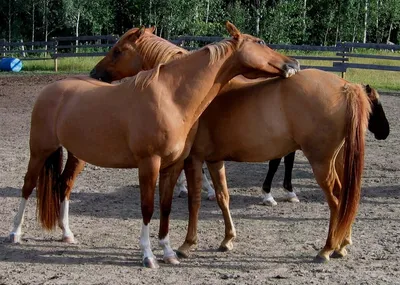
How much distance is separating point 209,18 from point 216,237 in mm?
35607

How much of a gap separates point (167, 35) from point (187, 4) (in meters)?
2.31

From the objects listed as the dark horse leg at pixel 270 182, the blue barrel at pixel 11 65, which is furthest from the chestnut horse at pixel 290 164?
the blue barrel at pixel 11 65

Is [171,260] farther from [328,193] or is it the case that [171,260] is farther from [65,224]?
[328,193]

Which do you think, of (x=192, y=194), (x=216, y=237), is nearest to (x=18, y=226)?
(x=192, y=194)

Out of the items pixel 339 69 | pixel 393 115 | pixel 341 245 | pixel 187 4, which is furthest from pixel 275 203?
pixel 187 4

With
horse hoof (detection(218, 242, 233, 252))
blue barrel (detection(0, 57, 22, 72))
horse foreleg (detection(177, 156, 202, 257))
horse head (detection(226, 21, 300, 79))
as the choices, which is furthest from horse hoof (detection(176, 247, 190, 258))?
blue barrel (detection(0, 57, 22, 72))

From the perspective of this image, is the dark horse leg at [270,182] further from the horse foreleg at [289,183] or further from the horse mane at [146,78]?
the horse mane at [146,78]

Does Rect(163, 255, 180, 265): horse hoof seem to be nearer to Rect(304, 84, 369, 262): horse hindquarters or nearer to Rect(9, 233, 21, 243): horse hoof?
Rect(304, 84, 369, 262): horse hindquarters

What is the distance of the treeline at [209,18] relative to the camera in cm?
3653

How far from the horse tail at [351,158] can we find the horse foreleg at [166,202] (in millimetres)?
1380

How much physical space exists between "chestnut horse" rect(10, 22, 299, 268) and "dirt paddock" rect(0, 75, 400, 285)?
46 cm

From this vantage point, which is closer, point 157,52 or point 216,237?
point 157,52

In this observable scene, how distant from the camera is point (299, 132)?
17.0ft

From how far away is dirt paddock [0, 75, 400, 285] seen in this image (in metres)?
5.03
